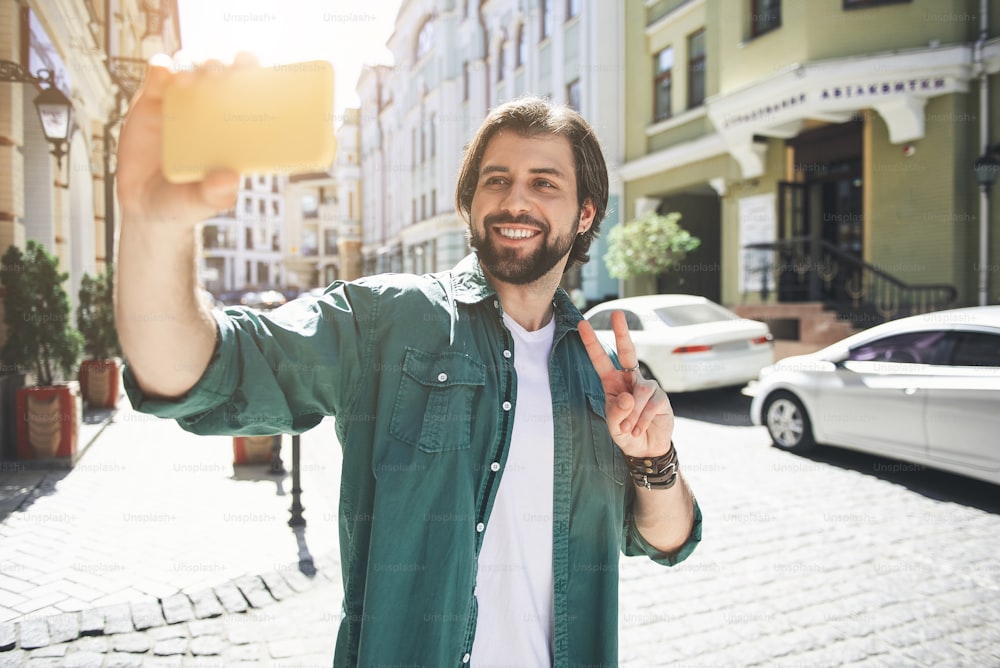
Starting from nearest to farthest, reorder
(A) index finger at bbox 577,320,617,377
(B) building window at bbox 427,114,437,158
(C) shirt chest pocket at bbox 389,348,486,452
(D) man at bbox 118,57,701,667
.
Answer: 1. (D) man at bbox 118,57,701,667
2. (C) shirt chest pocket at bbox 389,348,486,452
3. (A) index finger at bbox 577,320,617,377
4. (B) building window at bbox 427,114,437,158

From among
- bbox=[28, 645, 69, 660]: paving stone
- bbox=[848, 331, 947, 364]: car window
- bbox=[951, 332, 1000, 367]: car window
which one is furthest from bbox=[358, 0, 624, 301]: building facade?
bbox=[28, 645, 69, 660]: paving stone

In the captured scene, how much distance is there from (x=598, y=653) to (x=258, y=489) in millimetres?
5233

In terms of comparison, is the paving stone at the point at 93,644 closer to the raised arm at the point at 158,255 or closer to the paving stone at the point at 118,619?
the paving stone at the point at 118,619

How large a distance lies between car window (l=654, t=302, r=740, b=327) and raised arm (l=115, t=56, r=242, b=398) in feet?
31.8

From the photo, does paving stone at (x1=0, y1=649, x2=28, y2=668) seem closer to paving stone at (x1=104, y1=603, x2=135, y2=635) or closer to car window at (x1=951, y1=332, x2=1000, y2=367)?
paving stone at (x1=104, y1=603, x2=135, y2=635)

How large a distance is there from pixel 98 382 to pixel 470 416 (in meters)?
10.4

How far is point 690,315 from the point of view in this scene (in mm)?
10555

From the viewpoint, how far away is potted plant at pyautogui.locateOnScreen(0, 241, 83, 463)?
673cm

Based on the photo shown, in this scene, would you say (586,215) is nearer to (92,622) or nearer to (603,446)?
(603,446)

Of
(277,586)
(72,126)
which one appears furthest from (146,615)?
(72,126)

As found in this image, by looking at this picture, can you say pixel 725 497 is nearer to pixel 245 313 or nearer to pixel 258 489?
Answer: pixel 258 489

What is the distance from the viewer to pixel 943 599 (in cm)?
412

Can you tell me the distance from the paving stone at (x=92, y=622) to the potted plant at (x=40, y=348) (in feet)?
12.1

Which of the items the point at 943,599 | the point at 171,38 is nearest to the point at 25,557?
the point at 943,599
